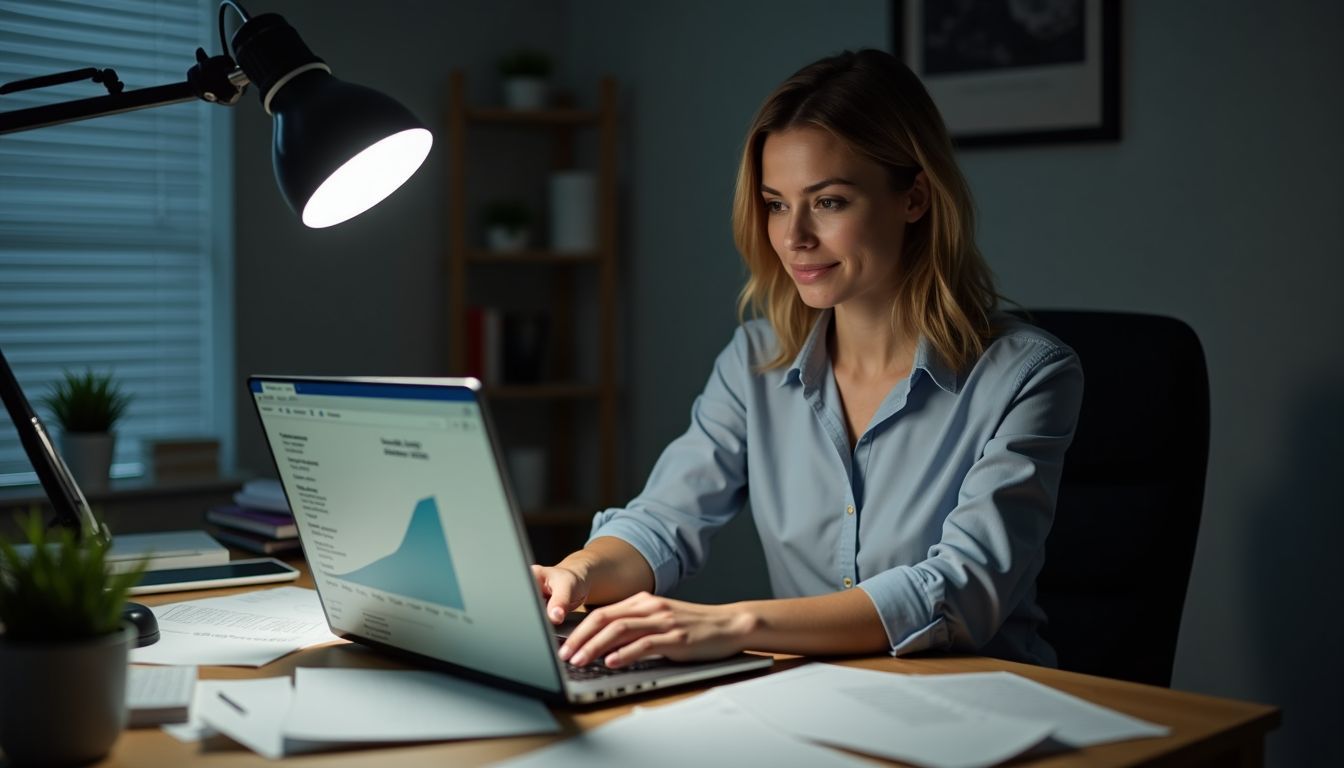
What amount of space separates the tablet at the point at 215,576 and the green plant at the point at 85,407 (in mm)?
1101

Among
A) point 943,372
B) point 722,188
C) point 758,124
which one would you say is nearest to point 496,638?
point 943,372

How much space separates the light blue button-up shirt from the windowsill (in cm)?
150

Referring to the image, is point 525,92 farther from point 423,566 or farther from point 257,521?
point 423,566

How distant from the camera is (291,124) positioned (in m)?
1.14

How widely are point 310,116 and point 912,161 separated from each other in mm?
824

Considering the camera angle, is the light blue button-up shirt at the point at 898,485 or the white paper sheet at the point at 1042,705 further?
the light blue button-up shirt at the point at 898,485

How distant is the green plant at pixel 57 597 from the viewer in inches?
36.3

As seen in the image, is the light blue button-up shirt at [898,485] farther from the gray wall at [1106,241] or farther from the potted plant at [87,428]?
the potted plant at [87,428]

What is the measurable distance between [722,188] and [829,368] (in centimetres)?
154

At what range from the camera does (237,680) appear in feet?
3.69

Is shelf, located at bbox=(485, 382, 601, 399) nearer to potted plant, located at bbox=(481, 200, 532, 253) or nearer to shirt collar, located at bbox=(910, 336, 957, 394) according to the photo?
potted plant, located at bbox=(481, 200, 532, 253)

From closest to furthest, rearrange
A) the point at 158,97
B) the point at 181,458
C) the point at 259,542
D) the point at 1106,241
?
the point at 158,97
the point at 259,542
the point at 1106,241
the point at 181,458

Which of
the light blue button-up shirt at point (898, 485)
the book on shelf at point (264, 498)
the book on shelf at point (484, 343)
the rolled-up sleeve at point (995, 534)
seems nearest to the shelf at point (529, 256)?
the book on shelf at point (484, 343)

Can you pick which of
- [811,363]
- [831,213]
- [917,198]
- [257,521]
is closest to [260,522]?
[257,521]
